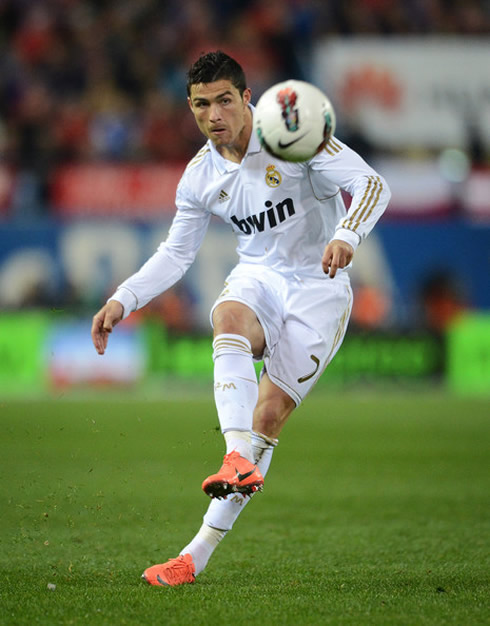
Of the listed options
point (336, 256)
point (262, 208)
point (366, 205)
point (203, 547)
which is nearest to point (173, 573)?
point (203, 547)

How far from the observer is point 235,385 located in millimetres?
4633

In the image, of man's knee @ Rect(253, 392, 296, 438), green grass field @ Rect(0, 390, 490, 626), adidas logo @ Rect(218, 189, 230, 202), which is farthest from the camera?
adidas logo @ Rect(218, 189, 230, 202)

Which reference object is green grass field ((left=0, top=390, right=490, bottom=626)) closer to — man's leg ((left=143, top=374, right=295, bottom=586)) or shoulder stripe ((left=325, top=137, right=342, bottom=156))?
man's leg ((left=143, top=374, right=295, bottom=586))

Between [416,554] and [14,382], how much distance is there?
10.7 meters

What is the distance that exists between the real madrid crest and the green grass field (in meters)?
1.82

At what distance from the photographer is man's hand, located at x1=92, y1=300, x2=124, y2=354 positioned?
493 cm

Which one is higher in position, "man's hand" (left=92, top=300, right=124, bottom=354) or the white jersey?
the white jersey

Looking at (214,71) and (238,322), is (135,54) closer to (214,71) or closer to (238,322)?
(214,71)

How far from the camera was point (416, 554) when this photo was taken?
555 centimetres

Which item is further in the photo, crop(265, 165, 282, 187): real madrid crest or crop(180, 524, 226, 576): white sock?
crop(265, 165, 282, 187): real madrid crest

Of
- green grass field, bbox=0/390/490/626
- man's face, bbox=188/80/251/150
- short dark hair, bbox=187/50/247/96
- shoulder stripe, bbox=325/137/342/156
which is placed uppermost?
short dark hair, bbox=187/50/247/96

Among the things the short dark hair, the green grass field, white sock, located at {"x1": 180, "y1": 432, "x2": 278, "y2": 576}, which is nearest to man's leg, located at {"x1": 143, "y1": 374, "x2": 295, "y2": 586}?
white sock, located at {"x1": 180, "y1": 432, "x2": 278, "y2": 576}

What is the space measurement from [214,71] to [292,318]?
1.20 m

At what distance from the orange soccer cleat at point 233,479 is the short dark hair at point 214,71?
1661mm
